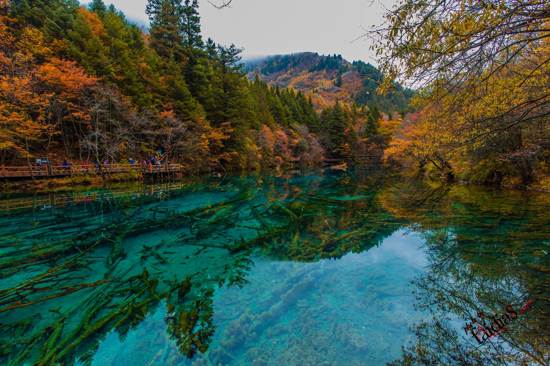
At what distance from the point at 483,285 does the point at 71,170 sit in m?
22.4

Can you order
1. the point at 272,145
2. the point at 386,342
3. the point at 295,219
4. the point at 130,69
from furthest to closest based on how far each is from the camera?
the point at 272,145
the point at 130,69
the point at 295,219
the point at 386,342

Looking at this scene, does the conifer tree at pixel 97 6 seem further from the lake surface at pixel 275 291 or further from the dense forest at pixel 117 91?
the lake surface at pixel 275 291

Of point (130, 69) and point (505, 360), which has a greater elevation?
point (130, 69)

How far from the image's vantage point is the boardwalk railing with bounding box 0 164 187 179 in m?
14.5

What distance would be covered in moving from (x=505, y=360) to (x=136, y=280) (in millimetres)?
5764

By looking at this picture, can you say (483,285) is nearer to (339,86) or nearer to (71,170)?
(71,170)

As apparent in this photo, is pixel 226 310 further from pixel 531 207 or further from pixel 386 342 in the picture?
pixel 531 207

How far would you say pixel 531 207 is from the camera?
948 cm

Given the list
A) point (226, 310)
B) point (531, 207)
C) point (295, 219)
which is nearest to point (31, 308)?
point (226, 310)

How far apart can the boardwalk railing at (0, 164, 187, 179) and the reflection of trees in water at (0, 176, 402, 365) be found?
8069 millimetres

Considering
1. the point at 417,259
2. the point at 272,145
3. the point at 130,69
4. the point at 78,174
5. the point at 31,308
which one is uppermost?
the point at 130,69

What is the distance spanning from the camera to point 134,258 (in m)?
5.61

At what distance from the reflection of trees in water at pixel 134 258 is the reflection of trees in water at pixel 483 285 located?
76.6 inches

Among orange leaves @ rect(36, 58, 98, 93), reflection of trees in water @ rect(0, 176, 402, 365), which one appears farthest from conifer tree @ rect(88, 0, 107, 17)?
reflection of trees in water @ rect(0, 176, 402, 365)
